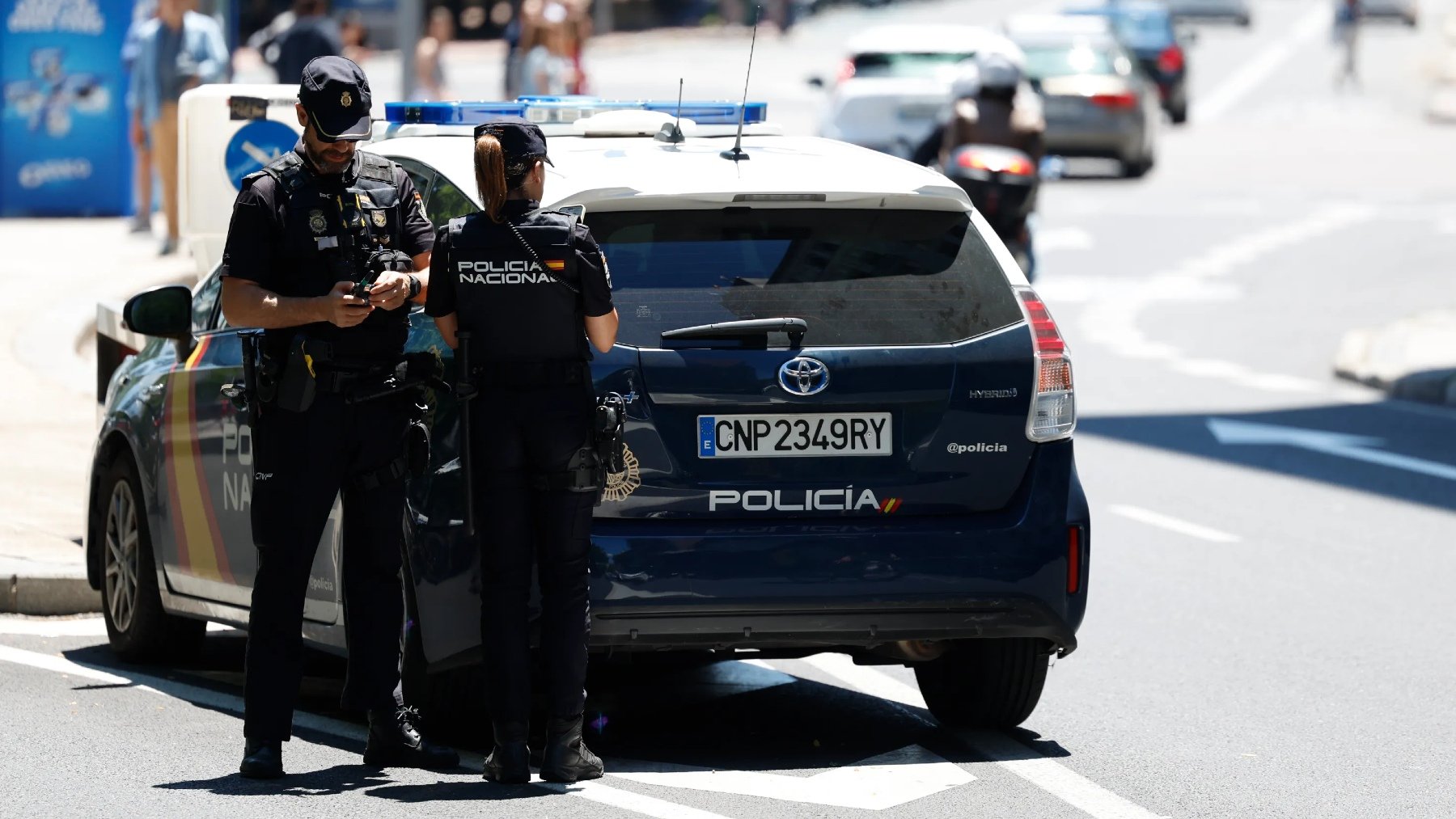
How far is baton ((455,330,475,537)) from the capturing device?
613 cm

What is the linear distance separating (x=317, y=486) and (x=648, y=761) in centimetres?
118

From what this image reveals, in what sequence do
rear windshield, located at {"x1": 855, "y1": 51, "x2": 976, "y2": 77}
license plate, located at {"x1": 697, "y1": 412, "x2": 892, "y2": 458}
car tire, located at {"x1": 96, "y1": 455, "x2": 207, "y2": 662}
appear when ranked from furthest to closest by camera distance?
rear windshield, located at {"x1": 855, "y1": 51, "x2": 976, "y2": 77} < car tire, located at {"x1": 96, "y1": 455, "x2": 207, "y2": 662} < license plate, located at {"x1": 697, "y1": 412, "x2": 892, "y2": 458}

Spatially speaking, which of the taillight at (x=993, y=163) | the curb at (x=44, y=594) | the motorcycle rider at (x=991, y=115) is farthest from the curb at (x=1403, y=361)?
the curb at (x=44, y=594)

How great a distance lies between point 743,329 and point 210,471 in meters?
1.81

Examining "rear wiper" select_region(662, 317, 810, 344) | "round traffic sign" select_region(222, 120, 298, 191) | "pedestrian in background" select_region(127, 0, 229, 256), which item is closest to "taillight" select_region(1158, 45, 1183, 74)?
"pedestrian in background" select_region(127, 0, 229, 256)

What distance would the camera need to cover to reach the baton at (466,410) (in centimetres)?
613

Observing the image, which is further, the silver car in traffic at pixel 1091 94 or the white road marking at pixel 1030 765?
the silver car in traffic at pixel 1091 94

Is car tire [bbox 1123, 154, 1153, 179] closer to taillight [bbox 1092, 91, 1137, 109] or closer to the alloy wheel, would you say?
taillight [bbox 1092, 91, 1137, 109]

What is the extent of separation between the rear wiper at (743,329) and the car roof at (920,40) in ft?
65.4

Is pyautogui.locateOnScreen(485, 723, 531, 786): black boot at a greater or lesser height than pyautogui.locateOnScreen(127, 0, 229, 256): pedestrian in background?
lesser

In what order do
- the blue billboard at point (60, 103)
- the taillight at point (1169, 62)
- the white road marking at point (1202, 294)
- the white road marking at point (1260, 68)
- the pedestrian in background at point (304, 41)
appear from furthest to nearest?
the white road marking at point (1260, 68)
the taillight at point (1169, 62)
the blue billboard at point (60, 103)
the white road marking at point (1202, 294)
the pedestrian in background at point (304, 41)

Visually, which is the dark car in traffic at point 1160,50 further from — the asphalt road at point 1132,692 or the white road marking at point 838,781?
the white road marking at point 838,781

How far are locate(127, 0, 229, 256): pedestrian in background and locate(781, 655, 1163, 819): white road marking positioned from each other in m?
11.7

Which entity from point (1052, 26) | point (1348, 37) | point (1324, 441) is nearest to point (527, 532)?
point (1324, 441)
